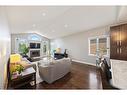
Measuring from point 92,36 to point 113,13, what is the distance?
242 centimetres

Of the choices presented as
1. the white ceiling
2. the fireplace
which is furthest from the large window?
the fireplace

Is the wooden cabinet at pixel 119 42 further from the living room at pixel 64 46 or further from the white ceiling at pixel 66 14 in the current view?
the white ceiling at pixel 66 14

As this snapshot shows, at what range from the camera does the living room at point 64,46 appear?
2523mm

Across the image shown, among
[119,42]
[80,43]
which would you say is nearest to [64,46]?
[80,43]

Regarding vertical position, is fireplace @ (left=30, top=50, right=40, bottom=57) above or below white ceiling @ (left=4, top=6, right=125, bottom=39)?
below

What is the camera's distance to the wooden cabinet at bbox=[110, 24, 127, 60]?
4.09 metres

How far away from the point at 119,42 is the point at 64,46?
5.53m

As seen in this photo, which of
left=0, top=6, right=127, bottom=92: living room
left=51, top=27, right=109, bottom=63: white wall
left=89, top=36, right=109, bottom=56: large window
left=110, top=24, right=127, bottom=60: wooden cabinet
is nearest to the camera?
left=0, top=6, right=127, bottom=92: living room

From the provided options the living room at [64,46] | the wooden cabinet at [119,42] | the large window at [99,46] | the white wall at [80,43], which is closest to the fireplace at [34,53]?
the living room at [64,46]

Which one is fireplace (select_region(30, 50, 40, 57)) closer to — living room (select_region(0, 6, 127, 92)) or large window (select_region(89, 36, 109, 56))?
living room (select_region(0, 6, 127, 92))

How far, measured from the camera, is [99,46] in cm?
607

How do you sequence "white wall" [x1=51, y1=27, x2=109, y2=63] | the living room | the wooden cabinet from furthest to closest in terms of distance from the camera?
"white wall" [x1=51, y1=27, x2=109, y2=63]
the wooden cabinet
the living room
